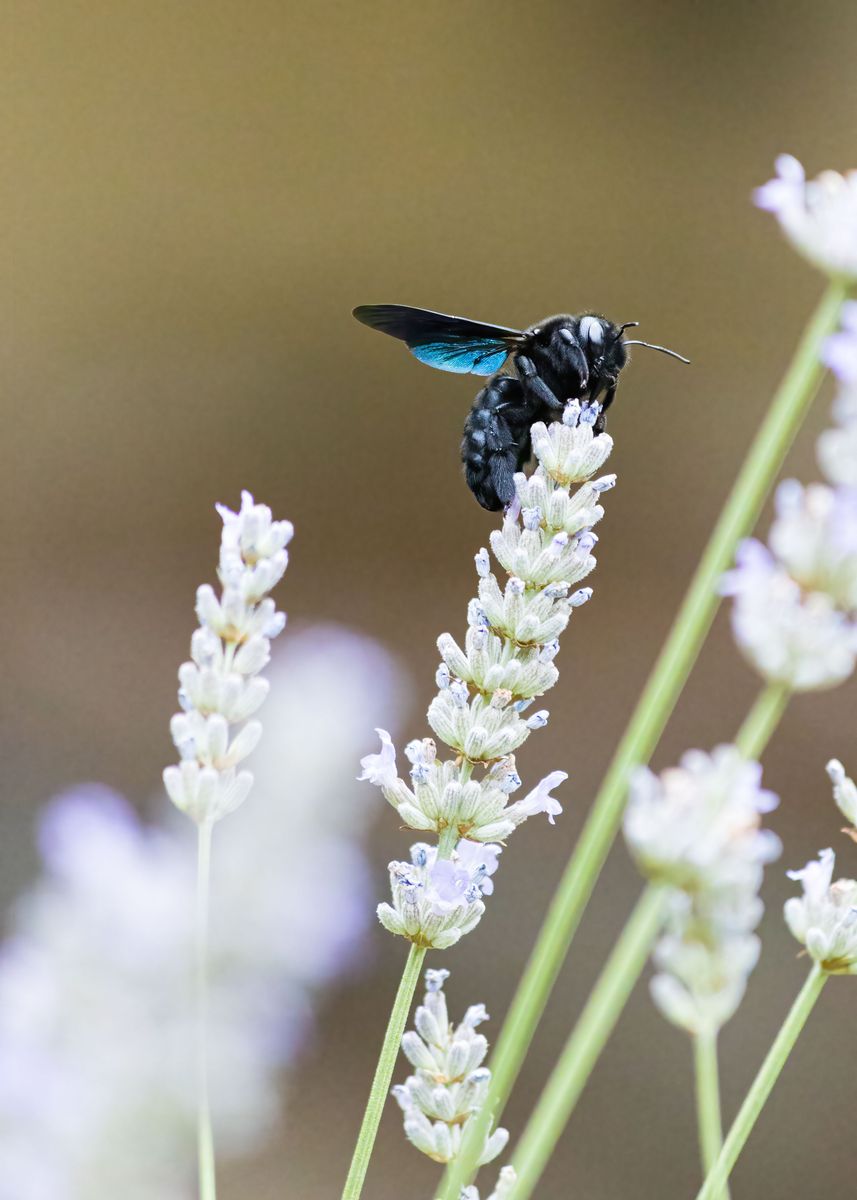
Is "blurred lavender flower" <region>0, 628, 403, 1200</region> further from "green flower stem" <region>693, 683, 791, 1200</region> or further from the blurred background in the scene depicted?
the blurred background

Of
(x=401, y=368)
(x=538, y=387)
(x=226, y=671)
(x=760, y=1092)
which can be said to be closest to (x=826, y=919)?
(x=760, y=1092)

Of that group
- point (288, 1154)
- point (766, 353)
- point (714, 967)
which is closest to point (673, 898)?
point (714, 967)

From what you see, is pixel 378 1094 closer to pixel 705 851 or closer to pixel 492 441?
pixel 705 851

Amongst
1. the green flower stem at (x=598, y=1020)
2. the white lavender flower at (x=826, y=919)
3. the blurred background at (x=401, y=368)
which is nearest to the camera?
the green flower stem at (x=598, y=1020)

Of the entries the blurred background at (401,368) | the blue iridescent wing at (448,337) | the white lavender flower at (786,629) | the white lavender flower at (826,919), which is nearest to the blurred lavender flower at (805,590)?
the white lavender flower at (786,629)

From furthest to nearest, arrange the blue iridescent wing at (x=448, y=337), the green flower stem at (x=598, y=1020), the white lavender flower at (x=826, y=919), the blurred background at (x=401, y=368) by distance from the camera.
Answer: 1. the blurred background at (x=401, y=368)
2. the blue iridescent wing at (x=448, y=337)
3. the white lavender flower at (x=826, y=919)
4. the green flower stem at (x=598, y=1020)

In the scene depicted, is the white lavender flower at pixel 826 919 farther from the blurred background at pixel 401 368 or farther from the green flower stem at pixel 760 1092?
the blurred background at pixel 401 368

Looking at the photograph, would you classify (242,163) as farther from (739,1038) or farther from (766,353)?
(739,1038)
